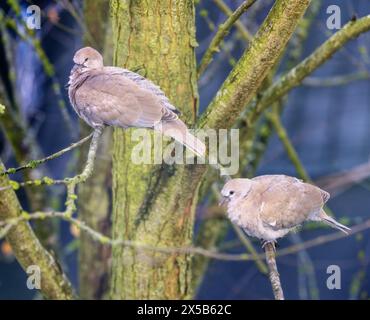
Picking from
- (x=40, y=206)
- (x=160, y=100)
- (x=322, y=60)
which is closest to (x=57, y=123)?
(x=40, y=206)

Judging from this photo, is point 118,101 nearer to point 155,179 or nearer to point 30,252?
point 155,179

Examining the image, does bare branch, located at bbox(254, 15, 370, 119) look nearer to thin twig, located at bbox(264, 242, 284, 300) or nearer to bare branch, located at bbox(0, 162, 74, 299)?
thin twig, located at bbox(264, 242, 284, 300)

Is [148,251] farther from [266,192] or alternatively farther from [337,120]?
[337,120]

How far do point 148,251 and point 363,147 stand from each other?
4.52 feet

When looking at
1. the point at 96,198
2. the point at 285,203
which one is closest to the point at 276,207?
the point at 285,203

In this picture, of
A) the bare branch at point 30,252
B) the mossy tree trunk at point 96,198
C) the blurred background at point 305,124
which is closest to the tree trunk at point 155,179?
the bare branch at point 30,252

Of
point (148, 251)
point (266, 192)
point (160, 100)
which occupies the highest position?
point (160, 100)

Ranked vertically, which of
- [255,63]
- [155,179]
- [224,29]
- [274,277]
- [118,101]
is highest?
[224,29]

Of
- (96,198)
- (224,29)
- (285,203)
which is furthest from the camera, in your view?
(96,198)

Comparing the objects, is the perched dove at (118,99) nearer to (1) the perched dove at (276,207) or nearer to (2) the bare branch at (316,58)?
(1) the perched dove at (276,207)

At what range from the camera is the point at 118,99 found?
49.1 inches

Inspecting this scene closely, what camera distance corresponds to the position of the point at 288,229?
1.45 metres

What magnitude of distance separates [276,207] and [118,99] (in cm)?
43

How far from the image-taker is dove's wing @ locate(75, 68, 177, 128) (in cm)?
122
